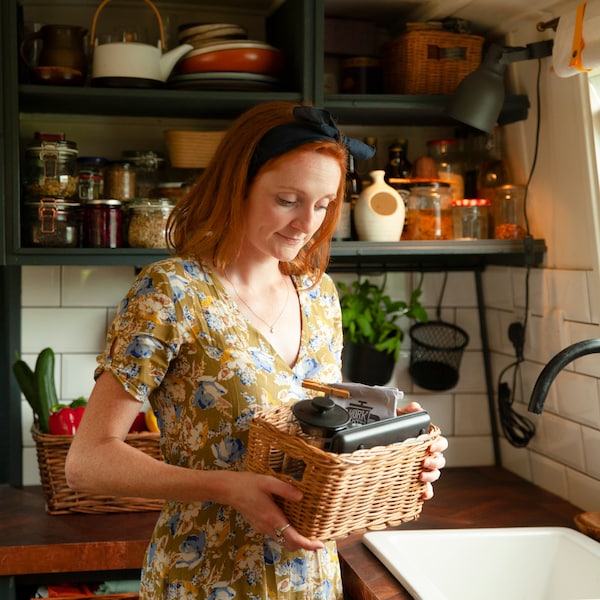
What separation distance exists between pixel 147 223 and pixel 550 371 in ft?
3.53

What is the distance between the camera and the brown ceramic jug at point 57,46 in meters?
2.18

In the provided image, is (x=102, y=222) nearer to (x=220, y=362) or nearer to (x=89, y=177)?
(x=89, y=177)

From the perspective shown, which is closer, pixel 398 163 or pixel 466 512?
pixel 466 512

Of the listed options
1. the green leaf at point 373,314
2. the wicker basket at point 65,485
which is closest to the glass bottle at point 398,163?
the green leaf at point 373,314

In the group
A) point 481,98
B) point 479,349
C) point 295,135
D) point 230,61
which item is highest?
point 230,61

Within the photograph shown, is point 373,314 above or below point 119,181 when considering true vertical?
below

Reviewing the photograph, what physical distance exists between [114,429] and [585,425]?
4.35ft

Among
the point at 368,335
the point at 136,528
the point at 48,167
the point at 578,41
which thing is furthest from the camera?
the point at 368,335

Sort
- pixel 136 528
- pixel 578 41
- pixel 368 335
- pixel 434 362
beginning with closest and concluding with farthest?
pixel 578 41 < pixel 136 528 < pixel 368 335 < pixel 434 362

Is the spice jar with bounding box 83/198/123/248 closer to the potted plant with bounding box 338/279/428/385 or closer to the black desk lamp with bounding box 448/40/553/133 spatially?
the potted plant with bounding box 338/279/428/385

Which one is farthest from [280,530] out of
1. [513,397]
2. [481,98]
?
[513,397]

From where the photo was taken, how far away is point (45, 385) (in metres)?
2.23

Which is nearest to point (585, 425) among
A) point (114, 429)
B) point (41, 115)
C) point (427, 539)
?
point (427, 539)

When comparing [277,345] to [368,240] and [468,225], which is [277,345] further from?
[468,225]
